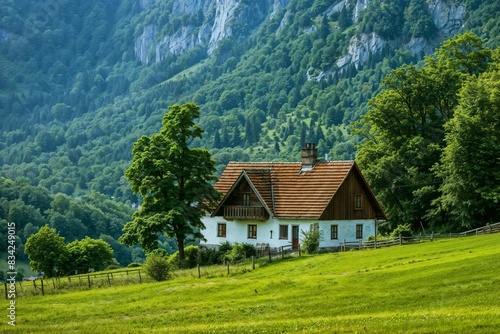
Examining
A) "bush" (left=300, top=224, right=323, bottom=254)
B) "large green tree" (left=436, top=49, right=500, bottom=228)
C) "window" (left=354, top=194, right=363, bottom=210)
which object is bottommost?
"bush" (left=300, top=224, right=323, bottom=254)

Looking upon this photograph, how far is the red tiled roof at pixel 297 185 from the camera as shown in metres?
73.7

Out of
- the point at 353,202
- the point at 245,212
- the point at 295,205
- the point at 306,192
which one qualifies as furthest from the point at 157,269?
the point at 353,202

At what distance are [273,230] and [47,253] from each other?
81.4 feet

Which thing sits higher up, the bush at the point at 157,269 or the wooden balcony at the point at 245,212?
the wooden balcony at the point at 245,212

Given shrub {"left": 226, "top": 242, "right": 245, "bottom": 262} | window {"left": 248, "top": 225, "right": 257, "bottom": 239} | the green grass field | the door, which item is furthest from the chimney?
the green grass field

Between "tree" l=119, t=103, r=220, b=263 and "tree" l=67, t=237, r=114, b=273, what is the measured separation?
19.9 metres

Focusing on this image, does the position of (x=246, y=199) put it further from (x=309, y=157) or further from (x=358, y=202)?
(x=358, y=202)

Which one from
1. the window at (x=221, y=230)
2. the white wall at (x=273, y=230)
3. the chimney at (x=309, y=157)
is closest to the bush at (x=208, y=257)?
the white wall at (x=273, y=230)

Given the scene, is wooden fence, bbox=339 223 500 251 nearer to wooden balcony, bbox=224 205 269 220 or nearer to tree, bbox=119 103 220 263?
wooden balcony, bbox=224 205 269 220

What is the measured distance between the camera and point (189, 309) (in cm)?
4394

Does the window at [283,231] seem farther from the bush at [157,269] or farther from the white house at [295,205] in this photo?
the bush at [157,269]

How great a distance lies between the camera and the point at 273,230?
74625 millimetres

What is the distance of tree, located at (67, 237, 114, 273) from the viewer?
90.9 meters

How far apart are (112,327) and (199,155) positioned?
1346 inches
